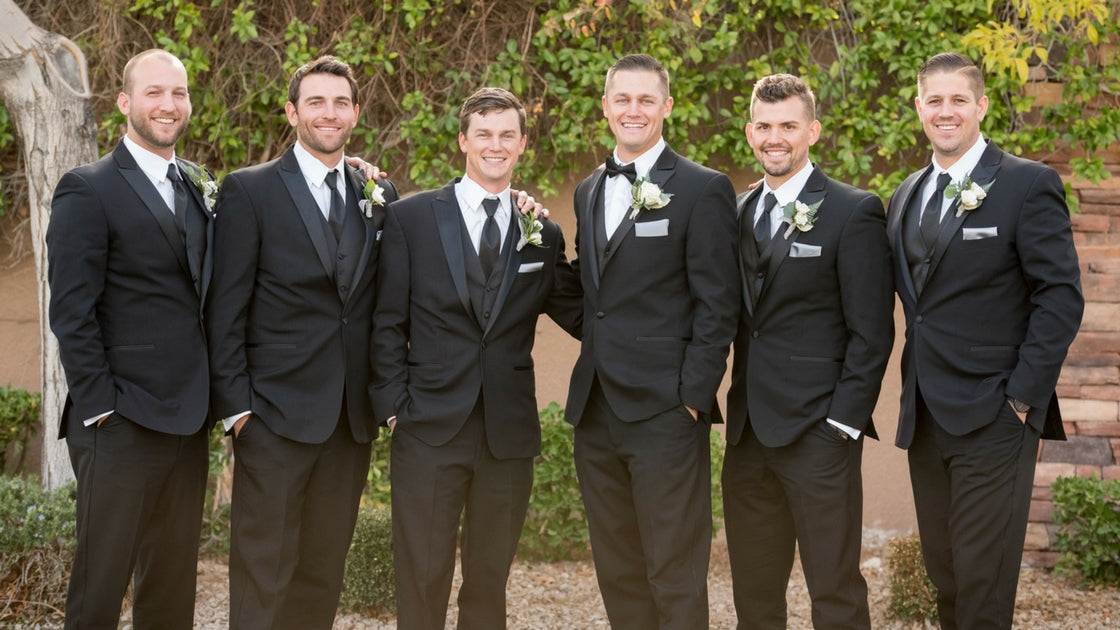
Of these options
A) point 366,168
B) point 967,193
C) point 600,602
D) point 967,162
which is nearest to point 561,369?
point 600,602

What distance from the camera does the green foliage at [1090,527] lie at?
5832mm

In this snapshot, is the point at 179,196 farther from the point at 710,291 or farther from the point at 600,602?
the point at 600,602

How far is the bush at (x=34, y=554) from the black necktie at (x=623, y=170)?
3.16 m

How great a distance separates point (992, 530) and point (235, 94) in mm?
5295

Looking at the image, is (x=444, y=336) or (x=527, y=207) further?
(x=527, y=207)

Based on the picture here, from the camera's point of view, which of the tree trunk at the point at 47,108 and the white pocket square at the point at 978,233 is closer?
the white pocket square at the point at 978,233

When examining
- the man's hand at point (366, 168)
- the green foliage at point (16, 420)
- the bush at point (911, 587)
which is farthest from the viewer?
the green foliage at point (16, 420)

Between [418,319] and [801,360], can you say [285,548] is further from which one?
[801,360]

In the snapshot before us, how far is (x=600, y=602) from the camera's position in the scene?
233 inches

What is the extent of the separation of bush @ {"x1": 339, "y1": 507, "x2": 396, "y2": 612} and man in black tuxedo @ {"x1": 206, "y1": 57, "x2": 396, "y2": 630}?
1.17m

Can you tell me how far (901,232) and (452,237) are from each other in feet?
5.67

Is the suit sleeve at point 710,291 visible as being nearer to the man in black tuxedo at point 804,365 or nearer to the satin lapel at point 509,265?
the man in black tuxedo at point 804,365

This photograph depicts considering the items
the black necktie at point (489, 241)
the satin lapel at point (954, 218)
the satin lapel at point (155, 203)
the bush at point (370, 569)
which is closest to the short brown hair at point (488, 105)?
the black necktie at point (489, 241)

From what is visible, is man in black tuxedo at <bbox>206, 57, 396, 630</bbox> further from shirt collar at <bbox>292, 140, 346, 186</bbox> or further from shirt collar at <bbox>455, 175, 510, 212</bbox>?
shirt collar at <bbox>455, 175, 510, 212</bbox>
